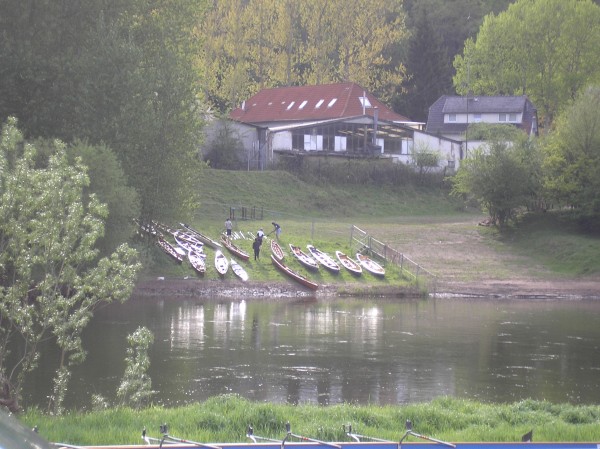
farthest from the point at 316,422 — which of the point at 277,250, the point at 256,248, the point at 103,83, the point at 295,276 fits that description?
the point at 277,250

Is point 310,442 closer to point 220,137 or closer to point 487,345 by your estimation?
point 487,345

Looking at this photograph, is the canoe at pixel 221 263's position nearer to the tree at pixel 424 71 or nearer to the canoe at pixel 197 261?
the canoe at pixel 197 261

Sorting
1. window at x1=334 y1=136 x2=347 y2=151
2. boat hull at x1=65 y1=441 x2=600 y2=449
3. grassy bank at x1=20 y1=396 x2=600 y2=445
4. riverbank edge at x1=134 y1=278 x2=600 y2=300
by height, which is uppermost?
window at x1=334 y1=136 x2=347 y2=151

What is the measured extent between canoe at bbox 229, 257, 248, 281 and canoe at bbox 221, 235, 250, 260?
50cm

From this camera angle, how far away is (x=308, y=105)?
3066 inches

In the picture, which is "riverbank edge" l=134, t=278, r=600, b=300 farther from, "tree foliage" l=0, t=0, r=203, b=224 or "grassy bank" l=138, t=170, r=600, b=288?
"tree foliage" l=0, t=0, r=203, b=224

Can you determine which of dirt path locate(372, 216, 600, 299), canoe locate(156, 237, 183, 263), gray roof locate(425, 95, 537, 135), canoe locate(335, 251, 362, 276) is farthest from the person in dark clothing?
gray roof locate(425, 95, 537, 135)

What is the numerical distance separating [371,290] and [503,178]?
15.0 m

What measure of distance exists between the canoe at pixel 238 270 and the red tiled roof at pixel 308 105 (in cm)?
3119

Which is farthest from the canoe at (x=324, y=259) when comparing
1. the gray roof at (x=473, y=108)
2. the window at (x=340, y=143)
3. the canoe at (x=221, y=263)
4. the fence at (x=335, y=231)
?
the gray roof at (x=473, y=108)

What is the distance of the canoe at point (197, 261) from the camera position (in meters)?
43.5

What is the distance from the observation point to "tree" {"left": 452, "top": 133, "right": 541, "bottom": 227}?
5519cm

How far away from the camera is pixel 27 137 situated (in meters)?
31.9

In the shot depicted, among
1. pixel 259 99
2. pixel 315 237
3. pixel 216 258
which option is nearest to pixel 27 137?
Result: pixel 216 258
